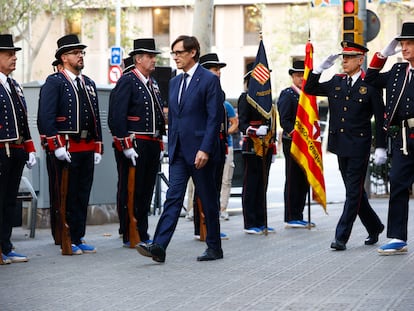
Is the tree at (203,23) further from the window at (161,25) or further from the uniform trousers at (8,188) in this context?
the window at (161,25)

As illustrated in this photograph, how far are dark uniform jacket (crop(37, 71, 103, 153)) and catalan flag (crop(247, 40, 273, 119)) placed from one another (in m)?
2.69

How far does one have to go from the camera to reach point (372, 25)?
2172cm

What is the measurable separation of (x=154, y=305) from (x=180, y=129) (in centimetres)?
319

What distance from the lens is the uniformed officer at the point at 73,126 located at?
12.0 meters

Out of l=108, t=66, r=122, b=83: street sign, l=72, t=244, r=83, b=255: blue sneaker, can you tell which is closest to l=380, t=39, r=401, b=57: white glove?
l=72, t=244, r=83, b=255: blue sneaker

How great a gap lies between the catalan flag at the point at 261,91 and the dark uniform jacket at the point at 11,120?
148 inches

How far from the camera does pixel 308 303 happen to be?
8.42 m

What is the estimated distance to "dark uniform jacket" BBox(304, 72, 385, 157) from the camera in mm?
12109

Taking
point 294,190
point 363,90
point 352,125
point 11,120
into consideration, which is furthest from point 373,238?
point 11,120

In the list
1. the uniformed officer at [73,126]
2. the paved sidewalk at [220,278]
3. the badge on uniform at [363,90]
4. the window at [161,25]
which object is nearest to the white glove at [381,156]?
the badge on uniform at [363,90]

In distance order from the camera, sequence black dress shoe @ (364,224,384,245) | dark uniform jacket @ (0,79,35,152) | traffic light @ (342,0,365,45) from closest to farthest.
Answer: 1. dark uniform jacket @ (0,79,35,152)
2. black dress shoe @ (364,224,384,245)
3. traffic light @ (342,0,365,45)

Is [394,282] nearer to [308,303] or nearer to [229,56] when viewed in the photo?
[308,303]

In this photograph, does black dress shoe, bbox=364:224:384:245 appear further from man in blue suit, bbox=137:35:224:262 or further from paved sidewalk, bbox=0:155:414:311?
man in blue suit, bbox=137:35:224:262

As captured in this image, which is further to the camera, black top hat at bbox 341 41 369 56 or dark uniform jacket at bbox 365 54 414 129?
black top hat at bbox 341 41 369 56
